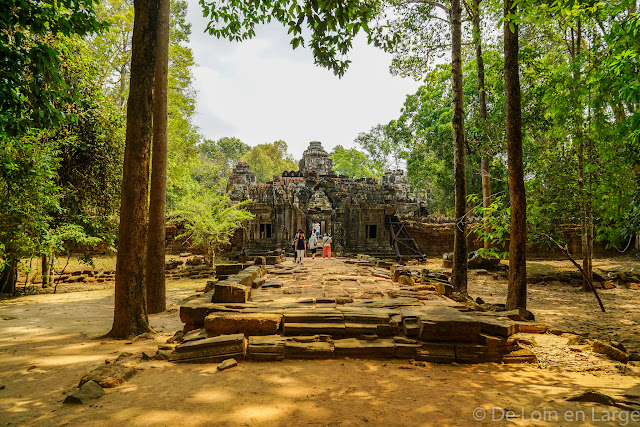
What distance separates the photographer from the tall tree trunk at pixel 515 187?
7746mm

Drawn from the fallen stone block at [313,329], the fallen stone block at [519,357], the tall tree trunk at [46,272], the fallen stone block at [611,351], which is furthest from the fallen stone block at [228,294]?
the tall tree trunk at [46,272]

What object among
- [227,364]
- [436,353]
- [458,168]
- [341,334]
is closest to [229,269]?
[341,334]

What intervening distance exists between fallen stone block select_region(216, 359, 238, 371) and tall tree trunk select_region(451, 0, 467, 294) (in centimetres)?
791

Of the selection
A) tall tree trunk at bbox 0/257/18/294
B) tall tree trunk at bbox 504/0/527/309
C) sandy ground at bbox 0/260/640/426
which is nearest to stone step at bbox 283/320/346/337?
sandy ground at bbox 0/260/640/426

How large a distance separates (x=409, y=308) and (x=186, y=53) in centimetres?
2168

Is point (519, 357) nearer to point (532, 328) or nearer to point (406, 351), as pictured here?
point (406, 351)

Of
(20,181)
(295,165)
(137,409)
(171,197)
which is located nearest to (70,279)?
(20,181)

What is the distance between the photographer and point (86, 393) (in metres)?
3.29

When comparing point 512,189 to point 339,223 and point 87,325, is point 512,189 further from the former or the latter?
point 339,223

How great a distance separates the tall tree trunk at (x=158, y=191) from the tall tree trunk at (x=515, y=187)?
8390 millimetres

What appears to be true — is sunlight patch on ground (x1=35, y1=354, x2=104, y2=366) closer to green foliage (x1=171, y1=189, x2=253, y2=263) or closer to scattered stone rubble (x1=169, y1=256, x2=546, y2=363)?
scattered stone rubble (x1=169, y1=256, x2=546, y2=363)

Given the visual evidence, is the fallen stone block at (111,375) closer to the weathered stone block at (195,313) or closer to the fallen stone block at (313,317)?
the weathered stone block at (195,313)

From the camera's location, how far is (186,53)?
21047 millimetres

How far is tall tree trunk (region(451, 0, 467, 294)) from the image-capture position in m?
10.3
